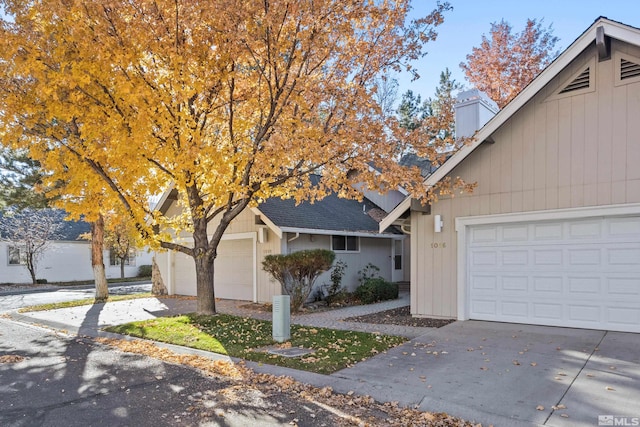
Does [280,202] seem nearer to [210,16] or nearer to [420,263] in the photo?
[420,263]

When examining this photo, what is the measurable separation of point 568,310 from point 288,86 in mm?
7348

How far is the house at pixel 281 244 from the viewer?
14109 millimetres

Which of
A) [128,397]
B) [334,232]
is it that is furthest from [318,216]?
[128,397]

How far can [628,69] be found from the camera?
8.10m

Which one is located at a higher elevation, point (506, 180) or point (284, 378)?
point (506, 180)

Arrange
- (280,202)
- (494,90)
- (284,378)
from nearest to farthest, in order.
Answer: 1. (284,378)
2. (280,202)
3. (494,90)

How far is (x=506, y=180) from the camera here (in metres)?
9.43

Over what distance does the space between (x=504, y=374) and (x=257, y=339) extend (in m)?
4.54

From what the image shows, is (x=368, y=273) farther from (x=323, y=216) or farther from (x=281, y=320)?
(x=281, y=320)

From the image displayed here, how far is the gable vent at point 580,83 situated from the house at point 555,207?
0.8 inches

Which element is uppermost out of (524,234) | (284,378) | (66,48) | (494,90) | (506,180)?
(494,90)

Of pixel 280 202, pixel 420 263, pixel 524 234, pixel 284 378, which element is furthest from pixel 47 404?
pixel 280 202

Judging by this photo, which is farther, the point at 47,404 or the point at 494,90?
the point at 494,90

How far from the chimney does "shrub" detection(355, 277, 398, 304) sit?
18.8 feet
